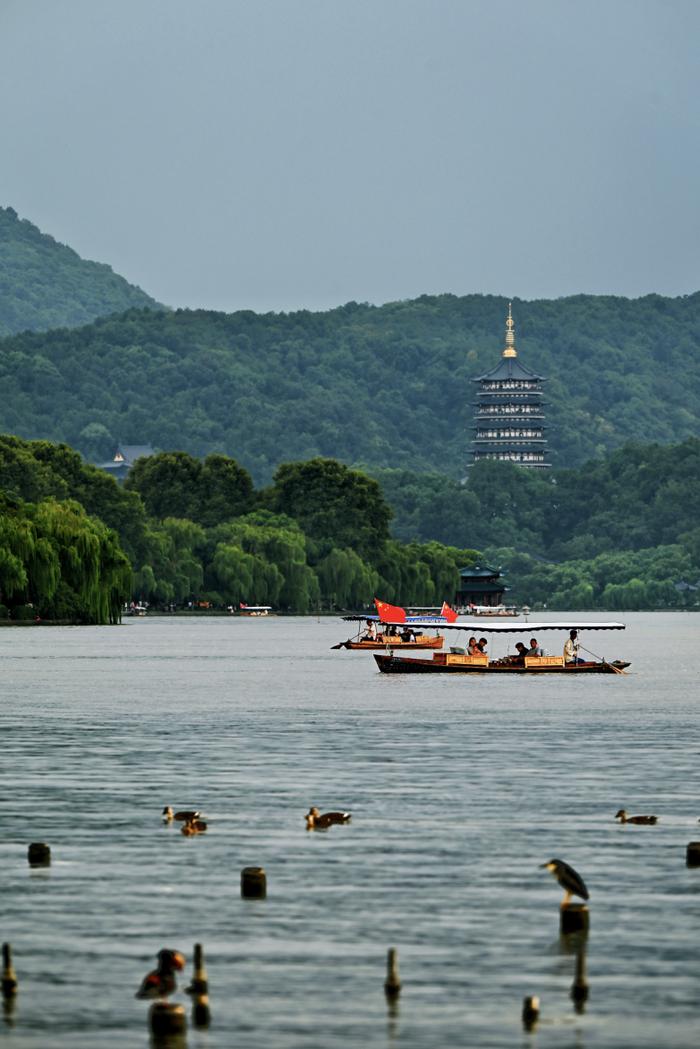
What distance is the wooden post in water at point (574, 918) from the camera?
83.8ft

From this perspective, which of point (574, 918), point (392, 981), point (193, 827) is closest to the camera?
point (392, 981)

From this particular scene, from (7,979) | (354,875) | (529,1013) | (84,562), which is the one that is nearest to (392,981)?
(529,1013)

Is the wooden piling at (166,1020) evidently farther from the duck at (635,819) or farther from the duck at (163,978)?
the duck at (635,819)

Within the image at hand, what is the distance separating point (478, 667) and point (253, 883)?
65.1 meters

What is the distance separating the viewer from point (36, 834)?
34.5 meters

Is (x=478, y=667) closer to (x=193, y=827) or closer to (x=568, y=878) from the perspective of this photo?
(x=193, y=827)

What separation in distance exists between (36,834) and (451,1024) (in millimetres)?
14022

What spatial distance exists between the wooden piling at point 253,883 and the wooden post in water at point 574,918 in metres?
4.21

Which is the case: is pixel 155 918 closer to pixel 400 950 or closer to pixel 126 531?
pixel 400 950

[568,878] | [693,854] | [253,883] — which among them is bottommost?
[253,883]

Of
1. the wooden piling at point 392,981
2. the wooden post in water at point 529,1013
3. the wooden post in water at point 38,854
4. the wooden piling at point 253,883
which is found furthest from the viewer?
the wooden post in water at point 38,854

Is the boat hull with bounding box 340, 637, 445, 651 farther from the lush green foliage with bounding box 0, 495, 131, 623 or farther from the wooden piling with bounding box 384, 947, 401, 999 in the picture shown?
the wooden piling with bounding box 384, 947, 401, 999

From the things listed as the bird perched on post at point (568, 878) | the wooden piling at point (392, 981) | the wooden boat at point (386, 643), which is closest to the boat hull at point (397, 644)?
the wooden boat at point (386, 643)

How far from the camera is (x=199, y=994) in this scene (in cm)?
2208
